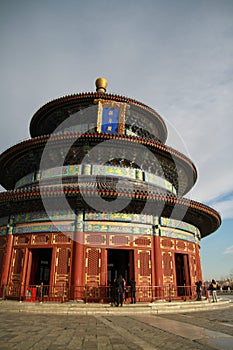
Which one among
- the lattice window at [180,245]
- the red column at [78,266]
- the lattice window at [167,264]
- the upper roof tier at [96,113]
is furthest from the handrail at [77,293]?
the upper roof tier at [96,113]

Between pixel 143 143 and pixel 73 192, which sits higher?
pixel 143 143

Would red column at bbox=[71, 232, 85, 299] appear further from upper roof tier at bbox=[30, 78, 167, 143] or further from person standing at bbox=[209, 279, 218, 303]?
upper roof tier at bbox=[30, 78, 167, 143]

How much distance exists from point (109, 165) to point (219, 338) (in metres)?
11.9

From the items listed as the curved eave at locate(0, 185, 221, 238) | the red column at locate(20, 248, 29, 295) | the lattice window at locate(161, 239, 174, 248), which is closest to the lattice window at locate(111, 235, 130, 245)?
the curved eave at locate(0, 185, 221, 238)

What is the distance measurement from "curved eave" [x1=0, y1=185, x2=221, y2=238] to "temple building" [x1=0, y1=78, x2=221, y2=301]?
5cm

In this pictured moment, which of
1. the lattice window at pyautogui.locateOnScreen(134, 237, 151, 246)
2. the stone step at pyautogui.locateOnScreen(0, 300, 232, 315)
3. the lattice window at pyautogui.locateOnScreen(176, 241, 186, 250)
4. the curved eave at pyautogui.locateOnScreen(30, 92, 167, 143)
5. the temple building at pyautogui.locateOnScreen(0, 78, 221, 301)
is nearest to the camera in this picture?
the stone step at pyautogui.locateOnScreen(0, 300, 232, 315)

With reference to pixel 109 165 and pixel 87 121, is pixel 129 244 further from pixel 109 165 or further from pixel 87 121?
pixel 87 121

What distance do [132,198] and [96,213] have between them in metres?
2.09

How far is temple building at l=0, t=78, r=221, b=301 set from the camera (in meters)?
12.9

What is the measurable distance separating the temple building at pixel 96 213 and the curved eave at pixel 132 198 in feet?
0.17

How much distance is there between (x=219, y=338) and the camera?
568 centimetres

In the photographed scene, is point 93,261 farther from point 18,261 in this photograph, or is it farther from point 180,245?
point 180,245

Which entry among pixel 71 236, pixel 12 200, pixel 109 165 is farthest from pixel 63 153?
pixel 71 236

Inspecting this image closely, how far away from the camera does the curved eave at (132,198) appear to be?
12.7 m
